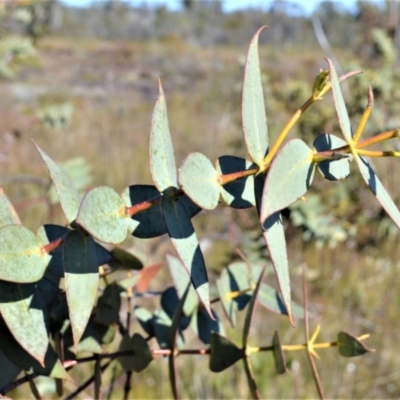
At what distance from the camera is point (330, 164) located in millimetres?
325

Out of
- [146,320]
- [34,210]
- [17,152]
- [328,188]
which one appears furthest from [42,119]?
[17,152]

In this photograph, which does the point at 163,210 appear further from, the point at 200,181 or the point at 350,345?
the point at 350,345

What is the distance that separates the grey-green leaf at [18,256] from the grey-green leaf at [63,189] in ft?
0.09

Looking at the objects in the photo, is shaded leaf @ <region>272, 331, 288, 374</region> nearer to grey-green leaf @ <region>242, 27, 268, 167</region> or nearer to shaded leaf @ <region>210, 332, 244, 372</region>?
shaded leaf @ <region>210, 332, 244, 372</region>

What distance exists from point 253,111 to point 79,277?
0.46 feet

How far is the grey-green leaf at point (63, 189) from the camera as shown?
328 millimetres

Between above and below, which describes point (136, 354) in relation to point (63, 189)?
below

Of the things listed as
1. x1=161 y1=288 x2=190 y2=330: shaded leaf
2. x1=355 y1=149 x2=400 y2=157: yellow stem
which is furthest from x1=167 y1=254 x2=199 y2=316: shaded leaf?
x1=355 y1=149 x2=400 y2=157: yellow stem

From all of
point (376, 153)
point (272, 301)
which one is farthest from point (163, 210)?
point (272, 301)

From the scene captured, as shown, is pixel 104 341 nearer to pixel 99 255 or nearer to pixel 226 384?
pixel 99 255

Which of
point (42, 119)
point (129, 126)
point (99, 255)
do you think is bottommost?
point (99, 255)

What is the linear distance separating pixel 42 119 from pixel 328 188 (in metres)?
0.82

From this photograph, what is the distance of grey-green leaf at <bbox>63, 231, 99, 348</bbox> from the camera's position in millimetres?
324

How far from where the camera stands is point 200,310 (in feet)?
1.69
